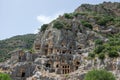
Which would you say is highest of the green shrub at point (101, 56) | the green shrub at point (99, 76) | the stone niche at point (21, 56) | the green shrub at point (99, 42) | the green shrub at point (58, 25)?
the green shrub at point (58, 25)

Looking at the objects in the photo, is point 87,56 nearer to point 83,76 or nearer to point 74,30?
point 83,76

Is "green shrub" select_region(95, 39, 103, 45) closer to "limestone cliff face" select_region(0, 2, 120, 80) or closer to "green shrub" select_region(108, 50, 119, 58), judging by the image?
"limestone cliff face" select_region(0, 2, 120, 80)

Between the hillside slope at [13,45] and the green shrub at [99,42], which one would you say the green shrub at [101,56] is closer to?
the green shrub at [99,42]

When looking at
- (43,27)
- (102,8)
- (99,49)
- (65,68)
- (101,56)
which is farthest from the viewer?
(102,8)

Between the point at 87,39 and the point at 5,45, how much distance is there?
3411 inches

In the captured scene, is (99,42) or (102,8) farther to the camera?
(102,8)

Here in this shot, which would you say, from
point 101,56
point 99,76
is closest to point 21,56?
point 101,56

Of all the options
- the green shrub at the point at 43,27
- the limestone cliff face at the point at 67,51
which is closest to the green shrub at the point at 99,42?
the limestone cliff face at the point at 67,51

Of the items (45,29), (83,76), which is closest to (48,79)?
(83,76)

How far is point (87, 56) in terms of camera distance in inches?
3868

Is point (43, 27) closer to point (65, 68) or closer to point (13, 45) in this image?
point (65, 68)

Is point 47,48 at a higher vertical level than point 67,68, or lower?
higher

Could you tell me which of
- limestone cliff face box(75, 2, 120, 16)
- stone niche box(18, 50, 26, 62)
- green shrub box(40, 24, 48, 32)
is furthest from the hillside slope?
stone niche box(18, 50, 26, 62)

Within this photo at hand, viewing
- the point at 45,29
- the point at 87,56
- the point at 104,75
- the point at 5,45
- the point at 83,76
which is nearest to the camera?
the point at 104,75
